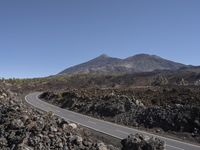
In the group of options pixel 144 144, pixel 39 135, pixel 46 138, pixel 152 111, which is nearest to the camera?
pixel 144 144

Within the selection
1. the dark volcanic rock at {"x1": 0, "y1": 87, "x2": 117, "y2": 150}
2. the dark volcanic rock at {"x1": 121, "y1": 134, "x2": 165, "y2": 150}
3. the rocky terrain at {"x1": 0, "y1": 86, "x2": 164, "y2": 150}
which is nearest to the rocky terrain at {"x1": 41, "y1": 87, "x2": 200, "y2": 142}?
the dark volcanic rock at {"x1": 121, "y1": 134, "x2": 165, "y2": 150}

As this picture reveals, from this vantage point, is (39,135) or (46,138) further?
(39,135)

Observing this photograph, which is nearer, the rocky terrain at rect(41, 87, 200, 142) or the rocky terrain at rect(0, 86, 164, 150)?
the rocky terrain at rect(0, 86, 164, 150)

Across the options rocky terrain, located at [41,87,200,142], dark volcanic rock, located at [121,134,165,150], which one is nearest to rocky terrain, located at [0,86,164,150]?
dark volcanic rock, located at [121,134,165,150]

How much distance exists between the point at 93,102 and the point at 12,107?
23.6 meters

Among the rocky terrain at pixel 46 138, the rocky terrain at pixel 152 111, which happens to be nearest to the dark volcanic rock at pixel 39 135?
the rocky terrain at pixel 46 138

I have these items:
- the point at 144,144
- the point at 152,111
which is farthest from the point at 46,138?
the point at 152,111

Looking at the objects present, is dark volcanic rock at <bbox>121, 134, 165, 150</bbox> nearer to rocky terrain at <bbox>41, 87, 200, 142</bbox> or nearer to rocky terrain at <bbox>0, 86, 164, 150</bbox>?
rocky terrain at <bbox>0, 86, 164, 150</bbox>

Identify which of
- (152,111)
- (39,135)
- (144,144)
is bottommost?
(144,144)

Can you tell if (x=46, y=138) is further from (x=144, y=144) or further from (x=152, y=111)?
(x=152, y=111)

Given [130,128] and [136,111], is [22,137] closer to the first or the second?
[130,128]

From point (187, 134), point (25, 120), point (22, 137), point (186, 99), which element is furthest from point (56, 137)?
point (186, 99)

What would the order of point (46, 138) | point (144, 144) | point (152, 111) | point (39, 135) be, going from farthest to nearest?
point (152, 111) < point (39, 135) < point (46, 138) < point (144, 144)

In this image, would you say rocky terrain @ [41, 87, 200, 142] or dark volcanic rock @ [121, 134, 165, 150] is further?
rocky terrain @ [41, 87, 200, 142]
